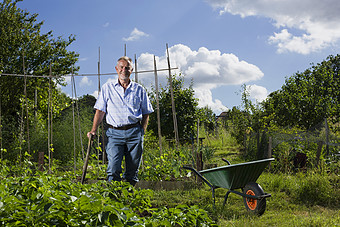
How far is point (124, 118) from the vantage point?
10.9 ft

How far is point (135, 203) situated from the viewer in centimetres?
201

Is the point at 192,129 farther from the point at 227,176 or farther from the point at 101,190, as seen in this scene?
the point at 101,190

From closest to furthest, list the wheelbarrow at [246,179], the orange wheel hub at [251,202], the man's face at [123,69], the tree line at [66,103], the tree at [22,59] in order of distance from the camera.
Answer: the wheelbarrow at [246,179] < the orange wheel hub at [251,202] < the man's face at [123,69] < the tree line at [66,103] < the tree at [22,59]

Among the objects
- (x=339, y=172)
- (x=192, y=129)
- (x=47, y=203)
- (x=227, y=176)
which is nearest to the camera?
(x=47, y=203)

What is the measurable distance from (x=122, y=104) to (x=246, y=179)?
1512 mm

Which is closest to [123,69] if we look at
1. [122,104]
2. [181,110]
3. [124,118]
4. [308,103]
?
[122,104]

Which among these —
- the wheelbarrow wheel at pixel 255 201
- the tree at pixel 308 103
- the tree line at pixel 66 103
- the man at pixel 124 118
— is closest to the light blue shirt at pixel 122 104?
the man at pixel 124 118

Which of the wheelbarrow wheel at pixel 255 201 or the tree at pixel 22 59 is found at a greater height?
the tree at pixel 22 59

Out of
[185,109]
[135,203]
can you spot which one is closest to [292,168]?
[185,109]

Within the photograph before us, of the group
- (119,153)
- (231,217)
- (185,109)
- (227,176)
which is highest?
(185,109)

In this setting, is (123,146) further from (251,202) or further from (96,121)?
(251,202)

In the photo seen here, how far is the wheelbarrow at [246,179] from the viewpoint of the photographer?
3166 millimetres

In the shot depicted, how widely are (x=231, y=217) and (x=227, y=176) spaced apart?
0.42 m

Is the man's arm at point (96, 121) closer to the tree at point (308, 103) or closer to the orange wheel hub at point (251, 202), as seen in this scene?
the orange wheel hub at point (251, 202)
